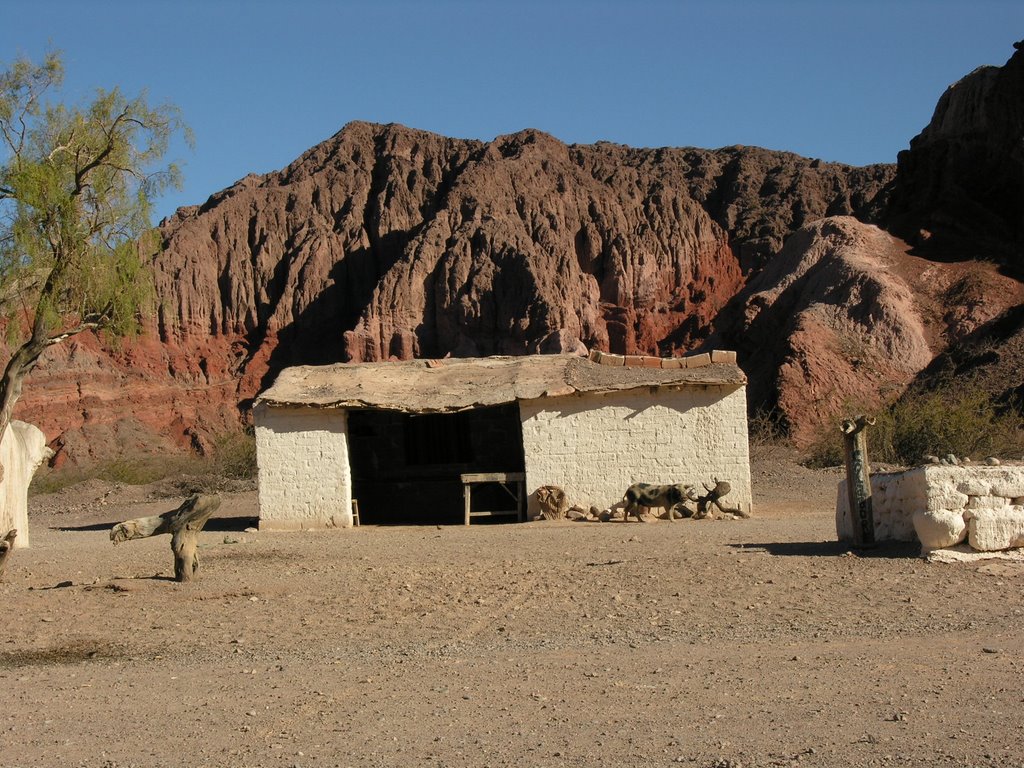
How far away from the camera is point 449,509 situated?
24.4 m

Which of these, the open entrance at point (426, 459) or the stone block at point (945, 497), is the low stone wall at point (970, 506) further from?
the open entrance at point (426, 459)

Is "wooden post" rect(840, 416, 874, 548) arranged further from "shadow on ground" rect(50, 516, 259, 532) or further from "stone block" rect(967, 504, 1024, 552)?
"shadow on ground" rect(50, 516, 259, 532)

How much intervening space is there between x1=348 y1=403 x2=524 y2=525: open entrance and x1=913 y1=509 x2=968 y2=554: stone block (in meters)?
11.7

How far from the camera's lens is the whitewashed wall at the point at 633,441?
20203 millimetres

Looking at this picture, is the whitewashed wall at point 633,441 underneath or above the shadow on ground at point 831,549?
above

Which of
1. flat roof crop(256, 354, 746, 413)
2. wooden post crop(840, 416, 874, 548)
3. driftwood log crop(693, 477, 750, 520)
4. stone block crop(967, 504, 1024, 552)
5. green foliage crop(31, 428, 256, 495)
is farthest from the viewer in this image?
green foliage crop(31, 428, 256, 495)

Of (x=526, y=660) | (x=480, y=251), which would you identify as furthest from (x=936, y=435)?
(x=480, y=251)

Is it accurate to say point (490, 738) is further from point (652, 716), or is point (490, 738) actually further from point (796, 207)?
point (796, 207)

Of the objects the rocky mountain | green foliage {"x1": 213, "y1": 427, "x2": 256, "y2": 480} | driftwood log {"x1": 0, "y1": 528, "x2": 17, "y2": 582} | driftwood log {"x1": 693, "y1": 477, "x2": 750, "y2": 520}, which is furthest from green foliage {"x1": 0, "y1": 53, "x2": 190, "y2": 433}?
the rocky mountain

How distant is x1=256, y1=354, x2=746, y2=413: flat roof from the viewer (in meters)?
20.1

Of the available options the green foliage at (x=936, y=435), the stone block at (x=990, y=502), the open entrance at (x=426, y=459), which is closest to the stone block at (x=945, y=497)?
the stone block at (x=990, y=502)

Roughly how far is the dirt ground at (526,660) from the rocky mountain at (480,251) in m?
33.3

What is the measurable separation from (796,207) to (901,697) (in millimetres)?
74257

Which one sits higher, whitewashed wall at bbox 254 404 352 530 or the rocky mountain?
the rocky mountain
